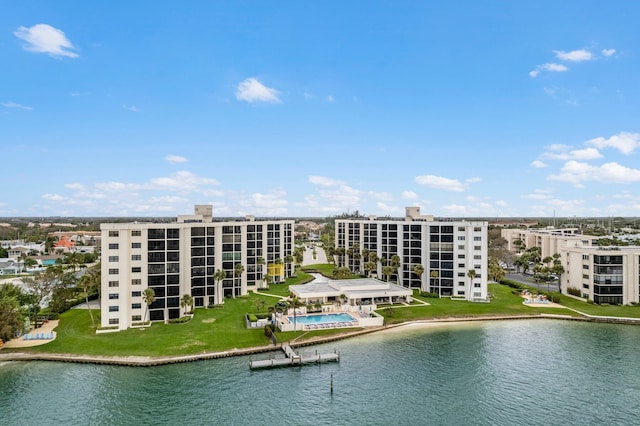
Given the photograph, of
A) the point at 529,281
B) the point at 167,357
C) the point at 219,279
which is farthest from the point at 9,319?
the point at 529,281

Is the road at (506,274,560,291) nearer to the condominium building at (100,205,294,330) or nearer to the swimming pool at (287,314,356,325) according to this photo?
the swimming pool at (287,314,356,325)

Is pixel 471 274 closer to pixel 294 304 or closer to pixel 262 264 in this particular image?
pixel 294 304

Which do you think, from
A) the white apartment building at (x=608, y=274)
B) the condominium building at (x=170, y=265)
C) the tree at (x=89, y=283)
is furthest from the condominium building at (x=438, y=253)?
the tree at (x=89, y=283)

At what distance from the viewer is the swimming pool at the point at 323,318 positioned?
71050 mm

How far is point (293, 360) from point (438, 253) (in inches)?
2106

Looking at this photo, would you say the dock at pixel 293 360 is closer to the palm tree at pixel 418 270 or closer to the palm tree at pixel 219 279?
the palm tree at pixel 219 279

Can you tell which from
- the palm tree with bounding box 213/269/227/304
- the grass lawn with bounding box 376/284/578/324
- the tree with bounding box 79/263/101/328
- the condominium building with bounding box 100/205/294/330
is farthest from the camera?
the palm tree with bounding box 213/269/227/304

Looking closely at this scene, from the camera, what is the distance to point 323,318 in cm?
7456

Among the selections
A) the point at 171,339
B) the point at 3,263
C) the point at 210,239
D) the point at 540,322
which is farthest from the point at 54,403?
the point at 3,263

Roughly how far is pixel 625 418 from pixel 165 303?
6535 cm

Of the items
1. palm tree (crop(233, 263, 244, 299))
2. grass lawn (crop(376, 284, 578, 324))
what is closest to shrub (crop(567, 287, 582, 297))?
grass lawn (crop(376, 284, 578, 324))

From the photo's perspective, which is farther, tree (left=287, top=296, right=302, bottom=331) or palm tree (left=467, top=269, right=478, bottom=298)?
palm tree (left=467, top=269, right=478, bottom=298)

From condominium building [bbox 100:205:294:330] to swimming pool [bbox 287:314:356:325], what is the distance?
2128 cm

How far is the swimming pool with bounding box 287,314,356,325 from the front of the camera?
71.1m
